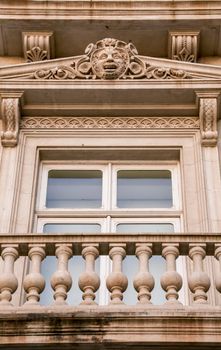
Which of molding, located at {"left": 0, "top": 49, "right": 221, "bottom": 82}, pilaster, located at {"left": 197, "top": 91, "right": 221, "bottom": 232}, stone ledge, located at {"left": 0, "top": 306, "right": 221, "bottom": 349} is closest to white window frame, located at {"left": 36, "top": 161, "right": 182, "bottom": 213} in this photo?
pilaster, located at {"left": 197, "top": 91, "right": 221, "bottom": 232}

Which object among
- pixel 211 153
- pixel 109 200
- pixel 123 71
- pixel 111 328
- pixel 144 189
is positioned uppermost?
pixel 123 71

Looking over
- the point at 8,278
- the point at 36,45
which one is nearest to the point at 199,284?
the point at 8,278

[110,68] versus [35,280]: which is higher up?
[110,68]

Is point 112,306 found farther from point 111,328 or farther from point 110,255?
point 110,255

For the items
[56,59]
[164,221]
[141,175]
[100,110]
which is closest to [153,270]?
[164,221]

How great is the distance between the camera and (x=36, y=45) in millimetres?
10664

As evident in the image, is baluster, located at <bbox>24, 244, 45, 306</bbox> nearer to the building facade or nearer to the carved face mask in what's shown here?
the building facade

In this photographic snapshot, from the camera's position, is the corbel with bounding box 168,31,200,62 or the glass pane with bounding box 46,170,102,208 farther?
the corbel with bounding box 168,31,200,62

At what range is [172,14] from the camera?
1071 cm

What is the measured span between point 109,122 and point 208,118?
49.2 inches

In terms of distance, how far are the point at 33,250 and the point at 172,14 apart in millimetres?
4594

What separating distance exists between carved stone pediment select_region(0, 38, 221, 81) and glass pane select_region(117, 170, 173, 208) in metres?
1.23

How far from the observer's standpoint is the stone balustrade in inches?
280

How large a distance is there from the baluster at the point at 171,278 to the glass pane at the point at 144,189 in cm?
242
